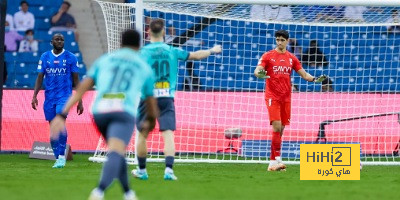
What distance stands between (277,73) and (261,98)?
389cm

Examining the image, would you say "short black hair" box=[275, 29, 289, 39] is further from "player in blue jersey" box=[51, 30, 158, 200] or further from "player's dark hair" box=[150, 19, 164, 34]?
"player in blue jersey" box=[51, 30, 158, 200]

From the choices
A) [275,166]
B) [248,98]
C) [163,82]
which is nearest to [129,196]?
[163,82]

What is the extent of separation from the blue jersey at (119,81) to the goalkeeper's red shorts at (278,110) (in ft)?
21.8

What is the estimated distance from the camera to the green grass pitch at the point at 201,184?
1073 centimetres

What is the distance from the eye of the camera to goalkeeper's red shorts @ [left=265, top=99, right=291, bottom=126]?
52.5 ft

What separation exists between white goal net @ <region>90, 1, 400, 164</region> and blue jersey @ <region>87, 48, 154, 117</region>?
8.85 meters

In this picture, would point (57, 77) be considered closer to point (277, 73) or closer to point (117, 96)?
point (277, 73)

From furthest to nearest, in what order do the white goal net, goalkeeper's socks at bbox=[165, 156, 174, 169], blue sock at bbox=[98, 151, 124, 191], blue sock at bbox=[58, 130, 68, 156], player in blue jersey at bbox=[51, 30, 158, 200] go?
the white goal net → blue sock at bbox=[58, 130, 68, 156] → goalkeeper's socks at bbox=[165, 156, 174, 169] → player in blue jersey at bbox=[51, 30, 158, 200] → blue sock at bbox=[98, 151, 124, 191]

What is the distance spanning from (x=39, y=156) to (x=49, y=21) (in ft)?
24.9

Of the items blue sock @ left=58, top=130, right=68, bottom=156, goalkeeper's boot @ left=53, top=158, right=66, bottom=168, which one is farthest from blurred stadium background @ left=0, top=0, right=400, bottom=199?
blue sock @ left=58, top=130, right=68, bottom=156

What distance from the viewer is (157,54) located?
13.3 metres

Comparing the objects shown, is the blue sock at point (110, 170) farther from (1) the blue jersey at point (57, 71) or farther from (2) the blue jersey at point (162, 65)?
(1) the blue jersey at point (57, 71)

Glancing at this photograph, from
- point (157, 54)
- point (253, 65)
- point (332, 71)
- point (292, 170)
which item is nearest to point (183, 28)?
point (253, 65)

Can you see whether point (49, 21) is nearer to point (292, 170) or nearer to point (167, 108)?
point (292, 170)
